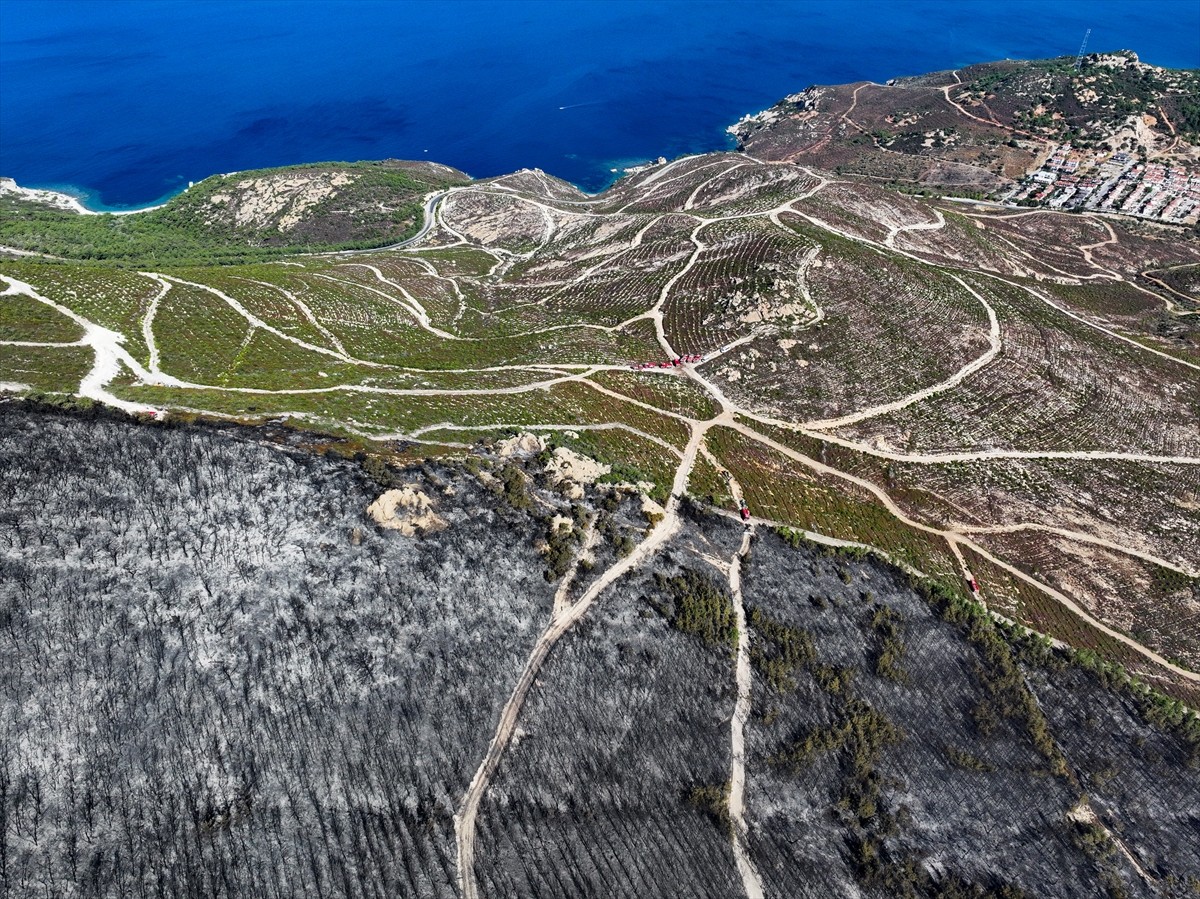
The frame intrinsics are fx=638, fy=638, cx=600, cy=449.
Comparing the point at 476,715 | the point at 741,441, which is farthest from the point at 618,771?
the point at 741,441

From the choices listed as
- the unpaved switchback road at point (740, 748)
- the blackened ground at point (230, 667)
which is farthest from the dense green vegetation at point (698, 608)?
the blackened ground at point (230, 667)

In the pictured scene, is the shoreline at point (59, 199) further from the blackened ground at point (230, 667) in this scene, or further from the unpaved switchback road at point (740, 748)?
the unpaved switchback road at point (740, 748)

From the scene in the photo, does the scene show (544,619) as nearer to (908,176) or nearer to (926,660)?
(926,660)

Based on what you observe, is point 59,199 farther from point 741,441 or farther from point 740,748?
point 740,748

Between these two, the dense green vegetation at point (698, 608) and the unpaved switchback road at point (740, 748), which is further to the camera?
the dense green vegetation at point (698, 608)

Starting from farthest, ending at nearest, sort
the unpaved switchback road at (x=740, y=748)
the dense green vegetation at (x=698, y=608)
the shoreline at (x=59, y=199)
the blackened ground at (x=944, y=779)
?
the shoreline at (x=59, y=199) → the dense green vegetation at (x=698, y=608) → the blackened ground at (x=944, y=779) → the unpaved switchback road at (x=740, y=748)

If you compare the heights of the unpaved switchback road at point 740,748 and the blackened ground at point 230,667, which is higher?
the blackened ground at point 230,667

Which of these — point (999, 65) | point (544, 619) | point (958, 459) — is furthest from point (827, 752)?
point (999, 65)
